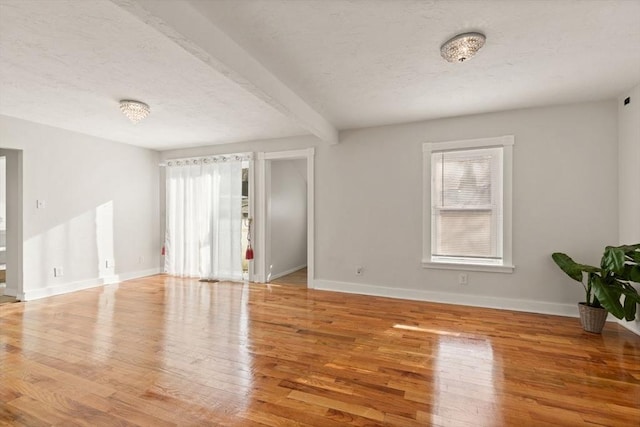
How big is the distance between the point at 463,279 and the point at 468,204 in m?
1.01

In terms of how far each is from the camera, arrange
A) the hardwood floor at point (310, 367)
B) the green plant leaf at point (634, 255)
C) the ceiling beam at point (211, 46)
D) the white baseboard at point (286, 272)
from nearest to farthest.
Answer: the ceiling beam at point (211, 46) → the hardwood floor at point (310, 367) → the green plant leaf at point (634, 255) → the white baseboard at point (286, 272)

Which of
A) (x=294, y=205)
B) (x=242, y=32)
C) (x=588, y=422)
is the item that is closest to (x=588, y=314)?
(x=588, y=422)

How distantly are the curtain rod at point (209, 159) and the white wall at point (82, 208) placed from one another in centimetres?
52

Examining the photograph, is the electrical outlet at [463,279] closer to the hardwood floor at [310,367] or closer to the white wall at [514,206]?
the white wall at [514,206]

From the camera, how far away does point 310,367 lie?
2354mm

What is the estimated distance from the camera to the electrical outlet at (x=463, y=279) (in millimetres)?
3971

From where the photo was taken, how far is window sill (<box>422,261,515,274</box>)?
3.78 meters

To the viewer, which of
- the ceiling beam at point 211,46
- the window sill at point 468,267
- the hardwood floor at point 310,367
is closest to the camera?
the ceiling beam at point 211,46

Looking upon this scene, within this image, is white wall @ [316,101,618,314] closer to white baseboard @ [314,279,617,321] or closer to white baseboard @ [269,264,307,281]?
white baseboard @ [314,279,617,321]

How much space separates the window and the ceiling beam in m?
2.23

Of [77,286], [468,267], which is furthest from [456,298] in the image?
[77,286]

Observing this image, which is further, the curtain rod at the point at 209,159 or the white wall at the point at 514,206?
the curtain rod at the point at 209,159

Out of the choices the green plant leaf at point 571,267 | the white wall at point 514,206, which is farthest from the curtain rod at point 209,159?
the green plant leaf at point 571,267

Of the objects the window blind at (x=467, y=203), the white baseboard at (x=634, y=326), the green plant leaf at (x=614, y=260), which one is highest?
the window blind at (x=467, y=203)
